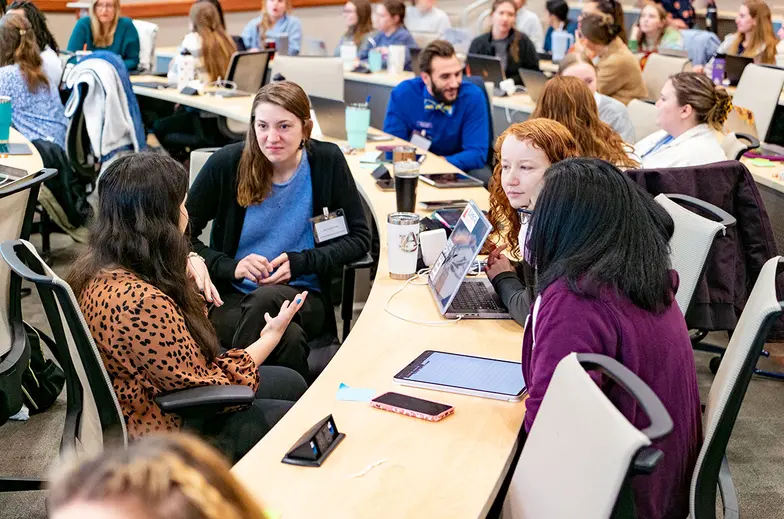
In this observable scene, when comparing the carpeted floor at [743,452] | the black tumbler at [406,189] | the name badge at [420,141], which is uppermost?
the black tumbler at [406,189]

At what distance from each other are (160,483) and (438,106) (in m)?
3.94

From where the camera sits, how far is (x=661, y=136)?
4.03 m

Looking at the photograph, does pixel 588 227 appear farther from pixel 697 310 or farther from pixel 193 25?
pixel 193 25

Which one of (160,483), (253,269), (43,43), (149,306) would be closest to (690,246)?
(253,269)

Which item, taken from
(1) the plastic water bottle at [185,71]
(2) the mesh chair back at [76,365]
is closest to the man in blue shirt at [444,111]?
(1) the plastic water bottle at [185,71]

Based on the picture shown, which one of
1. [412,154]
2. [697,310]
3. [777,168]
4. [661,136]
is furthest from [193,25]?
[697,310]

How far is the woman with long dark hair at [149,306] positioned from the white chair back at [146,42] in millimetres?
5227

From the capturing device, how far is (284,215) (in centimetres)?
302

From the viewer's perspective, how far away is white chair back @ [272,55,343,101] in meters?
5.62

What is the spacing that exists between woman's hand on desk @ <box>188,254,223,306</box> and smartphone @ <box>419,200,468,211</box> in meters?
0.91

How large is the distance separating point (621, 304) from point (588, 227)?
157 mm

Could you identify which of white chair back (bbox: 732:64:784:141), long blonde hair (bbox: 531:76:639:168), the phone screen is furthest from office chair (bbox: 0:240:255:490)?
white chair back (bbox: 732:64:784:141)

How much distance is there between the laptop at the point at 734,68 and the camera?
5.84 m

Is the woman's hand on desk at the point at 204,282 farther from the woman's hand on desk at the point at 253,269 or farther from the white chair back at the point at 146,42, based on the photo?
the white chair back at the point at 146,42
